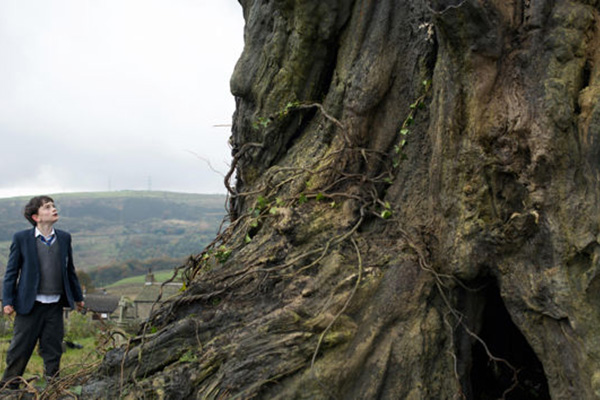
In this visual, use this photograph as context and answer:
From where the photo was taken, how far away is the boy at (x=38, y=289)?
7.31 meters

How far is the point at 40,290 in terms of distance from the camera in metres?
7.45

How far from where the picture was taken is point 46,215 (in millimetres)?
7449

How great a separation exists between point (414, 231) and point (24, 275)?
17.3 ft

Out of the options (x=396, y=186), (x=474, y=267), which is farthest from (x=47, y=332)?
(x=474, y=267)

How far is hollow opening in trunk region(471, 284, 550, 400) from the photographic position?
23.2ft

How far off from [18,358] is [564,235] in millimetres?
7030

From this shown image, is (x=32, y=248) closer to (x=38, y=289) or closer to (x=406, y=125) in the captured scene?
(x=38, y=289)

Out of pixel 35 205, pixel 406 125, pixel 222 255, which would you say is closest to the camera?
pixel 406 125

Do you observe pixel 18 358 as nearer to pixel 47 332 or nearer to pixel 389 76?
pixel 47 332

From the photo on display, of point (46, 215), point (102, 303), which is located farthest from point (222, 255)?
point (102, 303)

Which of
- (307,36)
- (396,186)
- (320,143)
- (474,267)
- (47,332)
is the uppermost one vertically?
(307,36)

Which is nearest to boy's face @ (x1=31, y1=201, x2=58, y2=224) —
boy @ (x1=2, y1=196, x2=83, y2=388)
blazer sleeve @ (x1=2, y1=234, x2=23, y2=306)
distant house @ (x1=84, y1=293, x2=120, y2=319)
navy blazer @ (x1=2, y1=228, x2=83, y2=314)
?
boy @ (x1=2, y1=196, x2=83, y2=388)

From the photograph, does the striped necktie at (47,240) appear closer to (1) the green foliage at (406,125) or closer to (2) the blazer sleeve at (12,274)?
(2) the blazer sleeve at (12,274)

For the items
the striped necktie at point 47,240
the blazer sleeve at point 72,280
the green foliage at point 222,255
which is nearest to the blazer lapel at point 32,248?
the striped necktie at point 47,240
